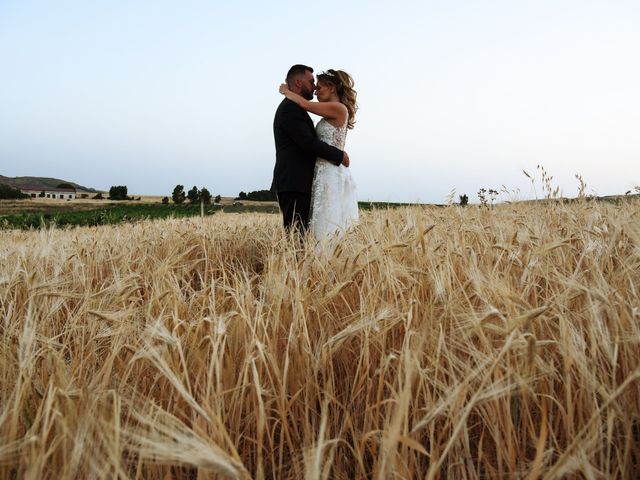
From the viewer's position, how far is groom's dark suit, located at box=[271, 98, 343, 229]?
4.48 metres

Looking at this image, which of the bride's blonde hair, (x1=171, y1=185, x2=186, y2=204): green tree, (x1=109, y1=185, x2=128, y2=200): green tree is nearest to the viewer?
the bride's blonde hair

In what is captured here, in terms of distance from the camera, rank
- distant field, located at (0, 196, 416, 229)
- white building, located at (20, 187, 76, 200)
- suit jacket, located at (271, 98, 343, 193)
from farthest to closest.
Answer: white building, located at (20, 187, 76, 200), distant field, located at (0, 196, 416, 229), suit jacket, located at (271, 98, 343, 193)

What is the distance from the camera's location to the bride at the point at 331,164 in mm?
Result: 4746

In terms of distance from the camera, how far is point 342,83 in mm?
4902

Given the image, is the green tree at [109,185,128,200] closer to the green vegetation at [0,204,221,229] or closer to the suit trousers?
the green vegetation at [0,204,221,229]

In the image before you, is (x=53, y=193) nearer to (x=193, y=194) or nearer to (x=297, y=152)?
(x=193, y=194)

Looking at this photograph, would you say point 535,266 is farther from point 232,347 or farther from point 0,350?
point 0,350

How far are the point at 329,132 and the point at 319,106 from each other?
0.99 ft

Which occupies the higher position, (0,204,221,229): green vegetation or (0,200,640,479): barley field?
(0,200,640,479): barley field

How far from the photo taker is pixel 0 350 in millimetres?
1413

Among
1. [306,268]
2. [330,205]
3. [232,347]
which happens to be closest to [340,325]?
[232,347]

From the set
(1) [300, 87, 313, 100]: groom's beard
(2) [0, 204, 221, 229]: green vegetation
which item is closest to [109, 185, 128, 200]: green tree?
(2) [0, 204, 221, 229]: green vegetation

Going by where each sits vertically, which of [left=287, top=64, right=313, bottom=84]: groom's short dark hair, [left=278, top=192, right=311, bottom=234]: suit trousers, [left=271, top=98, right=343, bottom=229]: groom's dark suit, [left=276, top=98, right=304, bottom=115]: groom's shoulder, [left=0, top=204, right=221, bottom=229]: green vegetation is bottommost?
[left=0, top=204, right=221, bottom=229]: green vegetation

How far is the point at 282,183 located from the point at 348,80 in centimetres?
140
